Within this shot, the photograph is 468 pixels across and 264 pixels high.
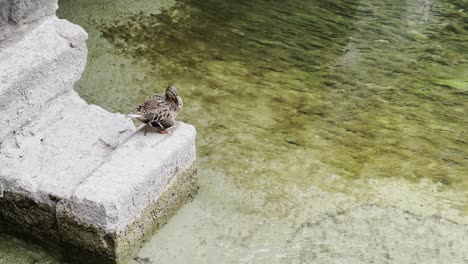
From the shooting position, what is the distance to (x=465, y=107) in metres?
5.21

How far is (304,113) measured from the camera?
199 inches

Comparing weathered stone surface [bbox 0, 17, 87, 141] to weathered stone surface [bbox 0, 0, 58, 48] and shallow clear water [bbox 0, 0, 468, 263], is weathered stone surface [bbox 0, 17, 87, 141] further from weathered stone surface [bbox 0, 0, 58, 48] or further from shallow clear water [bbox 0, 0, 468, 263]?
shallow clear water [bbox 0, 0, 468, 263]

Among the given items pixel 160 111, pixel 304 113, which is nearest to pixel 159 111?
pixel 160 111

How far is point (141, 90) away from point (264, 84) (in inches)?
39.0

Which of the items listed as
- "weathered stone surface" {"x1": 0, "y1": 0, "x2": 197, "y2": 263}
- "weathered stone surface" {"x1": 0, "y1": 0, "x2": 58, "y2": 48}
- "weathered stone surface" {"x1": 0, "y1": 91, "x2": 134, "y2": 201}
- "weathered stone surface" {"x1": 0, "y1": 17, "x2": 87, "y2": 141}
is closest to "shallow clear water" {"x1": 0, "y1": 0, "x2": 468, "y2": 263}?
"weathered stone surface" {"x1": 0, "y1": 0, "x2": 197, "y2": 263}

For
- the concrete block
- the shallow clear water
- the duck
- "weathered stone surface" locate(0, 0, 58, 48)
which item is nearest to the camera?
the concrete block

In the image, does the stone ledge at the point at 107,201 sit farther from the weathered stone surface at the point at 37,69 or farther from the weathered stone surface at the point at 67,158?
the weathered stone surface at the point at 37,69

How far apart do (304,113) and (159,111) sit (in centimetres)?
157

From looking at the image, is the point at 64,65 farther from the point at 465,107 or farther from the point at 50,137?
the point at 465,107

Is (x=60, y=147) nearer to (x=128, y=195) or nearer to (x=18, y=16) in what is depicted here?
(x=128, y=195)

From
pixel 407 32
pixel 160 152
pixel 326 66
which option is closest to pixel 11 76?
pixel 160 152

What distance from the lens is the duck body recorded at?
3.81 m

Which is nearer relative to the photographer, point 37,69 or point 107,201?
point 107,201

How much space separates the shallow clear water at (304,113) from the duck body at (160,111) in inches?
23.6
